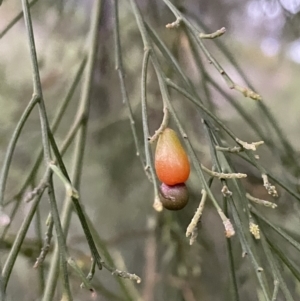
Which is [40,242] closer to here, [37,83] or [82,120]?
[82,120]

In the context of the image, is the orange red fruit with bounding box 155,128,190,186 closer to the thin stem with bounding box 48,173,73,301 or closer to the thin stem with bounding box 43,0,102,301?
the thin stem with bounding box 48,173,73,301

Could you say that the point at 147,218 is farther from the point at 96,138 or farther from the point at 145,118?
the point at 145,118

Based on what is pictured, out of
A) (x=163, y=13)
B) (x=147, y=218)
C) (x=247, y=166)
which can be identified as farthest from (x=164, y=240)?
(x=163, y=13)

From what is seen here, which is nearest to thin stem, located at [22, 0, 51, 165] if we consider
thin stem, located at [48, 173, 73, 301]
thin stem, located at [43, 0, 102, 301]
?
thin stem, located at [48, 173, 73, 301]

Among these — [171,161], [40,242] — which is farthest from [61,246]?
[40,242]

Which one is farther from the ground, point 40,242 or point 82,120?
point 82,120

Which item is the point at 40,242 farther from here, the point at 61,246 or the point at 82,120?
the point at 61,246

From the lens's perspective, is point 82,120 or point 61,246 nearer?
point 61,246

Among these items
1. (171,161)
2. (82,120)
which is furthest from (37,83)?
(82,120)

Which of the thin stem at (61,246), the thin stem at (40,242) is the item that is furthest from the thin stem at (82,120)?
the thin stem at (61,246)
